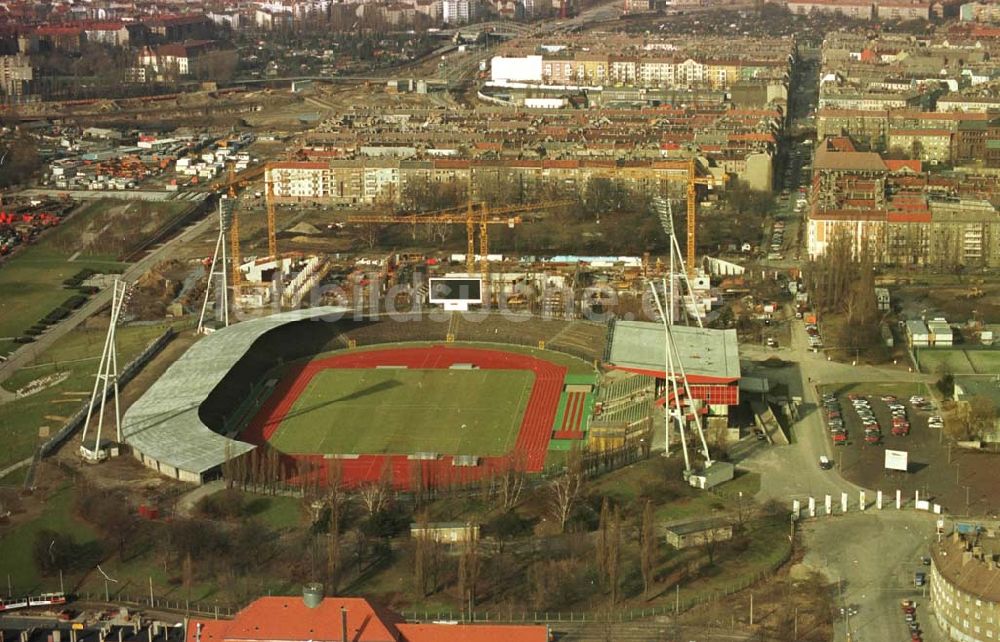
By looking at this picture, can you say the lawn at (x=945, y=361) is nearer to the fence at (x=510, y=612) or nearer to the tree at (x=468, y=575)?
the fence at (x=510, y=612)

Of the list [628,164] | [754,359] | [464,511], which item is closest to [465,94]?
[628,164]

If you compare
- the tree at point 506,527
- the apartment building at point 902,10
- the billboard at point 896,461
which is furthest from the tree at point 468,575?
the apartment building at point 902,10

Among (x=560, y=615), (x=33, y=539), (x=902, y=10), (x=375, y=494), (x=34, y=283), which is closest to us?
(x=560, y=615)

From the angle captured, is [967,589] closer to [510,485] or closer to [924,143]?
[510,485]

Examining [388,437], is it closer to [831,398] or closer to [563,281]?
[831,398]

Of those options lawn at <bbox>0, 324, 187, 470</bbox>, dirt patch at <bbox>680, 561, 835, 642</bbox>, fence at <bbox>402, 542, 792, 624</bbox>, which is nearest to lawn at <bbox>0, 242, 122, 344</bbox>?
lawn at <bbox>0, 324, 187, 470</bbox>

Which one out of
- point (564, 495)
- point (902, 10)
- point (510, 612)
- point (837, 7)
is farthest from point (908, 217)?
point (837, 7)

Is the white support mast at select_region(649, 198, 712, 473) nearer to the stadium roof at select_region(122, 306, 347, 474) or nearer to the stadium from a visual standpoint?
the stadium
